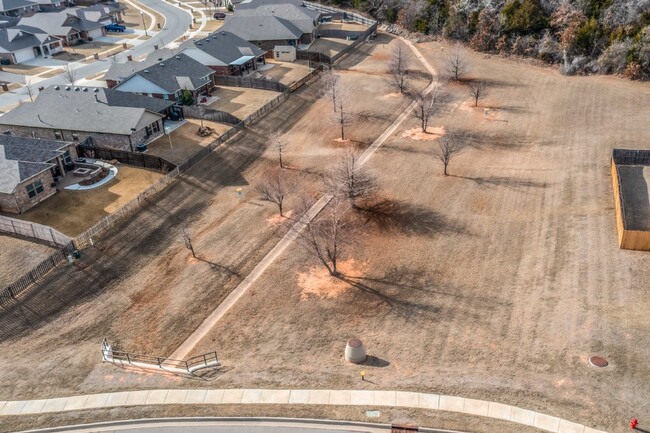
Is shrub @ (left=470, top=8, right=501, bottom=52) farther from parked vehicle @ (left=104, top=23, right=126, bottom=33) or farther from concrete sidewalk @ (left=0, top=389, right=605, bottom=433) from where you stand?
concrete sidewalk @ (left=0, top=389, right=605, bottom=433)

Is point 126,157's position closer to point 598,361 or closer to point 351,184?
point 351,184

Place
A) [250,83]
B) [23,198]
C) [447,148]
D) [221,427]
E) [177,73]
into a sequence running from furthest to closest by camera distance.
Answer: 1. [250,83]
2. [177,73]
3. [447,148]
4. [23,198]
5. [221,427]

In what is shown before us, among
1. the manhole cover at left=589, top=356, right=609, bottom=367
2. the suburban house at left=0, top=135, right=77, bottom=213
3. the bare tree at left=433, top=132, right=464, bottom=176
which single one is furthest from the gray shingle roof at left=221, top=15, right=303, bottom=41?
the manhole cover at left=589, top=356, right=609, bottom=367

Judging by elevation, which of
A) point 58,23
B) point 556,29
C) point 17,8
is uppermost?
point 17,8

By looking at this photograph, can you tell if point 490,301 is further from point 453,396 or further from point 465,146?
point 465,146

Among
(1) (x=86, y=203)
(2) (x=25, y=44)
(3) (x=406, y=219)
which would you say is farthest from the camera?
(2) (x=25, y=44)

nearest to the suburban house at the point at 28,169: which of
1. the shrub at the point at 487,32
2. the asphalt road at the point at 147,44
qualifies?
the asphalt road at the point at 147,44

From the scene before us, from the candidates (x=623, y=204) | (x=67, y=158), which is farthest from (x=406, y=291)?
(x=67, y=158)
